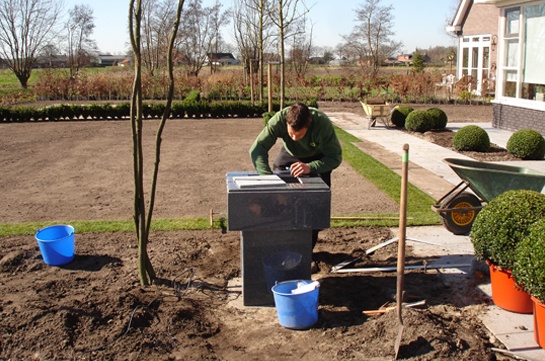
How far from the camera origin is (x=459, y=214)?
20.7 ft

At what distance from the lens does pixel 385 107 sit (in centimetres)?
1596

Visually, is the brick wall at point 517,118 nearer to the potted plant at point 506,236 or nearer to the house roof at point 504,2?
the house roof at point 504,2

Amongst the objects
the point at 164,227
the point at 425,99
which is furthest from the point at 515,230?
the point at 425,99

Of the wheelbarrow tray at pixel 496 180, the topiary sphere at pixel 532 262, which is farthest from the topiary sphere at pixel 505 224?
the wheelbarrow tray at pixel 496 180

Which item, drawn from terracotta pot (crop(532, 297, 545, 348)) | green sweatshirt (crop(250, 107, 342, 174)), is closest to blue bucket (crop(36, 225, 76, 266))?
green sweatshirt (crop(250, 107, 342, 174))

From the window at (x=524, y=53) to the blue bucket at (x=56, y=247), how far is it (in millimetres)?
12187

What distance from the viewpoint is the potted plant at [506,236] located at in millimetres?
4219

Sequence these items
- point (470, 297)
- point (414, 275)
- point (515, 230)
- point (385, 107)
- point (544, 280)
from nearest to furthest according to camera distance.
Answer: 1. point (544, 280)
2. point (515, 230)
3. point (470, 297)
4. point (414, 275)
5. point (385, 107)

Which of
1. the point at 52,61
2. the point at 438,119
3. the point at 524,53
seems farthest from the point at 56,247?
the point at 52,61

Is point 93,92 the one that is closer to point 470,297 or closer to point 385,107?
point 385,107

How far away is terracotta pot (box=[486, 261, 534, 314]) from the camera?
4328 millimetres

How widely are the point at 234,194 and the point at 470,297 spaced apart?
2168mm

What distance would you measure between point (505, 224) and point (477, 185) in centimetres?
154

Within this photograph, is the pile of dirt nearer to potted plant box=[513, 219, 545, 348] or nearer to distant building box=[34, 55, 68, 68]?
potted plant box=[513, 219, 545, 348]
